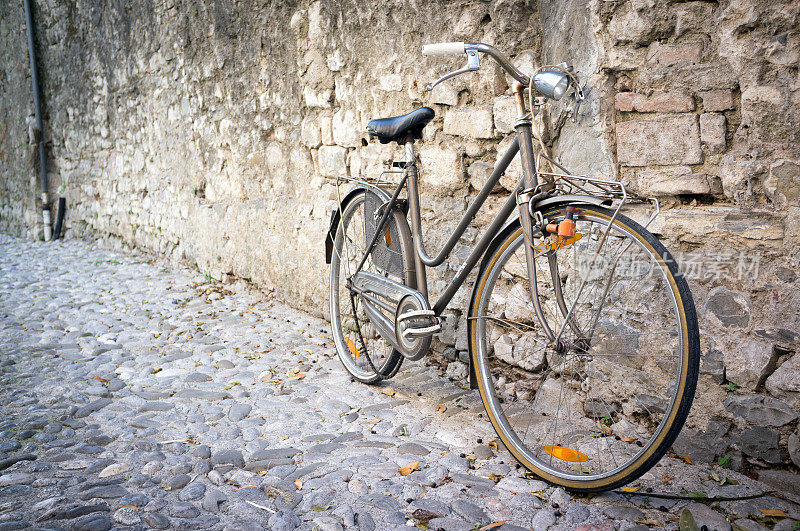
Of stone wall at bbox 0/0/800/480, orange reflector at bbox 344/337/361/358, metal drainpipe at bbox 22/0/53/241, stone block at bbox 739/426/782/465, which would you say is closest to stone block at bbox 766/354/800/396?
stone wall at bbox 0/0/800/480

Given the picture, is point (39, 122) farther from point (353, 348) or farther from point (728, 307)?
point (728, 307)

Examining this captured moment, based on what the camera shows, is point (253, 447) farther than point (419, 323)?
No

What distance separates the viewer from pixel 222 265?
5594 mm

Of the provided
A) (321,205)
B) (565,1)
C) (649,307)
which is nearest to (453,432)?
(649,307)

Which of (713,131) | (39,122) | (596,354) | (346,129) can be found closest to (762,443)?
(596,354)

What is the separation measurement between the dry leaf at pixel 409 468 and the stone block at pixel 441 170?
4.95 feet

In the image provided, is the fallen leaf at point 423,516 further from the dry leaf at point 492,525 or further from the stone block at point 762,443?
the stone block at point 762,443

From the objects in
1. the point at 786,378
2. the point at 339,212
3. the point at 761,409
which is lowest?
the point at 761,409

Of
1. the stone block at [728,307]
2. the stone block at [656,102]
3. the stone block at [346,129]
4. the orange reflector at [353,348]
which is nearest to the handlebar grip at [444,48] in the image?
the stone block at [656,102]

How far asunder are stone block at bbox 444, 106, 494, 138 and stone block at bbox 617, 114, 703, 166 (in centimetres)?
76

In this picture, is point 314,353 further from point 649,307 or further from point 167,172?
point 167,172

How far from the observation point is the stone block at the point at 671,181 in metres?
2.18

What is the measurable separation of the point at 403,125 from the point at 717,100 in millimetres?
1262

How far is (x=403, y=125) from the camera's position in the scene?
106 inches
